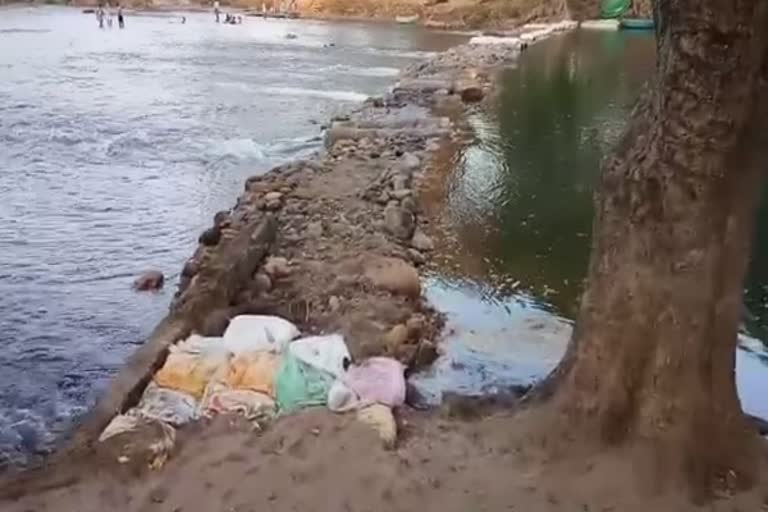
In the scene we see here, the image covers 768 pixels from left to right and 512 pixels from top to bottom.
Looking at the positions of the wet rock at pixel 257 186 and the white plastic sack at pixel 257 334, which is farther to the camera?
the wet rock at pixel 257 186

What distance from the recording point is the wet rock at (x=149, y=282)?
8.45 metres

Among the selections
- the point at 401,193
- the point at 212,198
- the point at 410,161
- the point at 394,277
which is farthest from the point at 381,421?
the point at 410,161

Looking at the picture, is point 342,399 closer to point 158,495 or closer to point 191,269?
point 158,495

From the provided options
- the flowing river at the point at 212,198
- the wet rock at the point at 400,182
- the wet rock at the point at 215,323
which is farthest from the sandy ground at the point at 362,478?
the wet rock at the point at 400,182

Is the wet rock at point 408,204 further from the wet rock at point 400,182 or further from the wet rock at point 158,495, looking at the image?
the wet rock at point 158,495

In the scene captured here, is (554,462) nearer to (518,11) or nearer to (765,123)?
(765,123)

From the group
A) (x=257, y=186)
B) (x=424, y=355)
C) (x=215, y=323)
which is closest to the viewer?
(x=424, y=355)

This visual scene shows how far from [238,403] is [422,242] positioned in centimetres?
422

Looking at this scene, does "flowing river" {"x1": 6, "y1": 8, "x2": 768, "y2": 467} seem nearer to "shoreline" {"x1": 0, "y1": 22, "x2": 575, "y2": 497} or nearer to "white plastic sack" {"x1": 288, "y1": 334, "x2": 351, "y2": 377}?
"shoreline" {"x1": 0, "y1": 22, "x2": 575, "y2": 497}

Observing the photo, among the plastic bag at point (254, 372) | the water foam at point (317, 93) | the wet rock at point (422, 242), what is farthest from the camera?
the water foam at point (317, 93)

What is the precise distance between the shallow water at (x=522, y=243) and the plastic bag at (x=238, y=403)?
3.93ft

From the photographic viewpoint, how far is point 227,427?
192 inches

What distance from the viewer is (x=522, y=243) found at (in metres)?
9.45

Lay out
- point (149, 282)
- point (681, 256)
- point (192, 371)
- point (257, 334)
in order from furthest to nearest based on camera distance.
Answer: point (149, 282) → point (257, 334) → point (192, 371) → point (681, 256)
